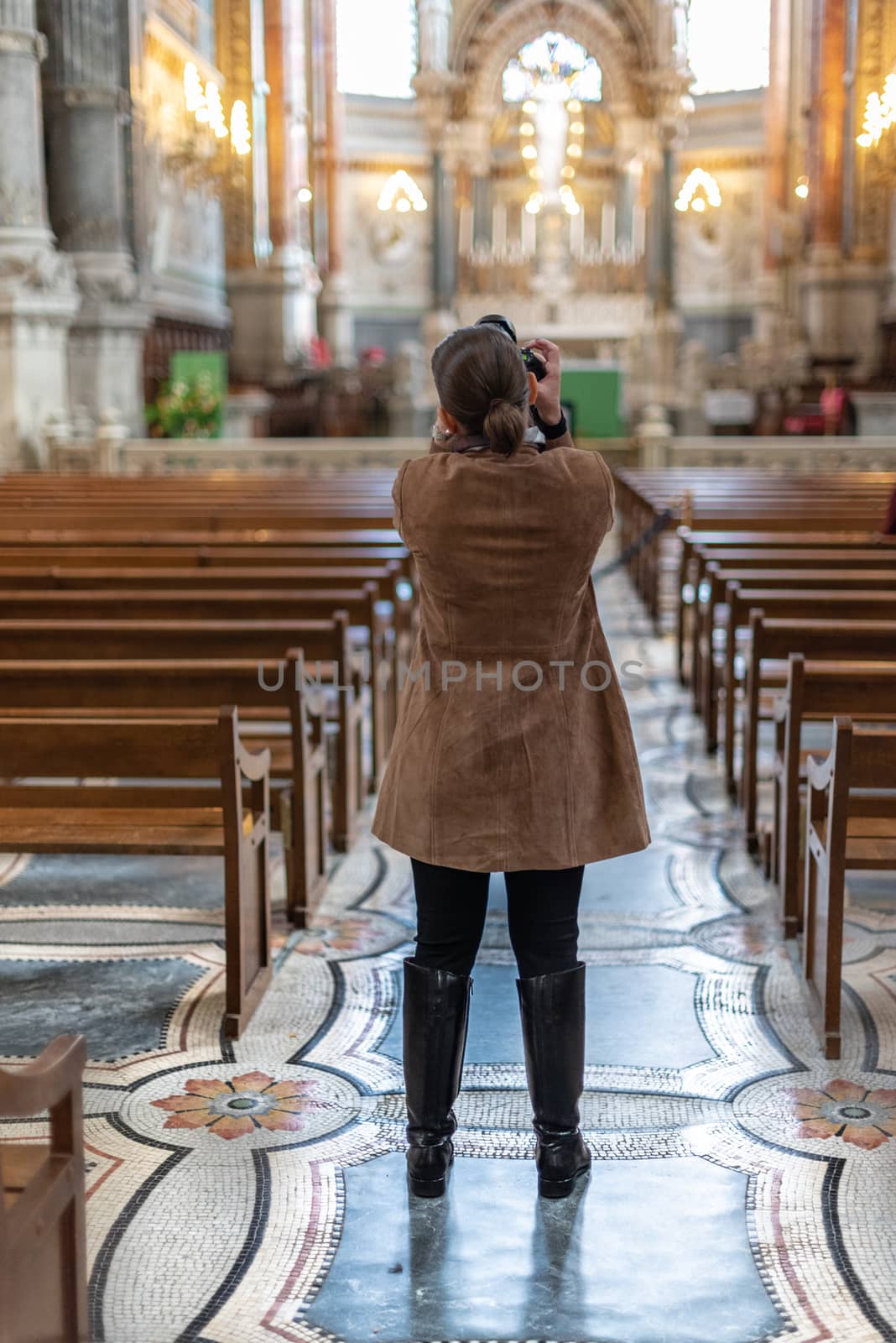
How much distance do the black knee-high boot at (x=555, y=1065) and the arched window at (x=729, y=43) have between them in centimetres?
2923

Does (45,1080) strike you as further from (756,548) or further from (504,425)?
(756,548)

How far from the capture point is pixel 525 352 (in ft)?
8.05

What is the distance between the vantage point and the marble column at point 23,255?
544 inches

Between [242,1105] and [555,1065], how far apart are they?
0.77m

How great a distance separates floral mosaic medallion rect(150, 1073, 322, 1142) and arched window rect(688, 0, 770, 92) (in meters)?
29.0

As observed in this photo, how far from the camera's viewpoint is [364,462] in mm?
14641

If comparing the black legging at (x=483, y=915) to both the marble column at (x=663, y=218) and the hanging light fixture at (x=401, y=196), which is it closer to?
the marble column at (x=663, y=218)

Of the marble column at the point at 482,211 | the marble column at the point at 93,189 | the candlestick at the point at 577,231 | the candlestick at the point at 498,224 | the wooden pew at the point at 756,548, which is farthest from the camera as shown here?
the candlestick at the point at 498,224

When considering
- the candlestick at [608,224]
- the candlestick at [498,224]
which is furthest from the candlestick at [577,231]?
the candlestick at [498,224]

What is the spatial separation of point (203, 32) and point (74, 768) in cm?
1876

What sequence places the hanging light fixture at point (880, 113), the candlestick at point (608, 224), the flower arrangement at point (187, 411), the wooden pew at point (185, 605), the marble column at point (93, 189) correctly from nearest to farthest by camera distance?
1. the wooden pew at point (185, 605)
2. the marble column at point (93, 189)
3. the flower arrangement at point (187, 411)
4. the hanging light fixture at point (880, 113)
5. the candlestick at point (608, 224)

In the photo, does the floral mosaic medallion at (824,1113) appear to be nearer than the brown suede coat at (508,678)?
No

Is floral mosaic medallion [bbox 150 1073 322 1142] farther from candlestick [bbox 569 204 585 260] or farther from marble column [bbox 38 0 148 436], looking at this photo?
candlestick [bbox 569 204 585 260]

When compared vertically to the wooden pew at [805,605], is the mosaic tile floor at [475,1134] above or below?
below
